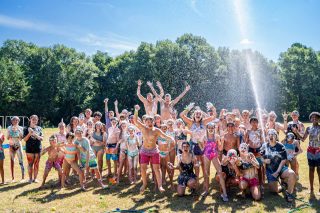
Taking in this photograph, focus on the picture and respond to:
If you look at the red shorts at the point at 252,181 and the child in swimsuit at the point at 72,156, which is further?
the child in swimsuit at the point at 72,156

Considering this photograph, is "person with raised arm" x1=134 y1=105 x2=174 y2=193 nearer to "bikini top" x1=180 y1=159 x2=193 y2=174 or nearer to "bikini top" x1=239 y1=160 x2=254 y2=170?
"bikini top" x1=180 y1=159 x2=193 y2=174

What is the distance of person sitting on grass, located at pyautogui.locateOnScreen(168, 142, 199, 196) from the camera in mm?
7367

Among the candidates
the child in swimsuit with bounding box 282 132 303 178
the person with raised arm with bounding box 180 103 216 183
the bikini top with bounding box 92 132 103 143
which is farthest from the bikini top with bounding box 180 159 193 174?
Result: the bikini top with bounding box 92 132 103 143

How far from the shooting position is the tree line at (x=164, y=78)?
129 ft

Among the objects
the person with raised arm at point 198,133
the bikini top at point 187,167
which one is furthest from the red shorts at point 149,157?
the person with raised arm at point 198,133

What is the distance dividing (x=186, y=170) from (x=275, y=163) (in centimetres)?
229

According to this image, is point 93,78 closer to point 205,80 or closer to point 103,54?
point 103,54

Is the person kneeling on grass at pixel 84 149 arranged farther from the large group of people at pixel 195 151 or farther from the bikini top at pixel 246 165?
the bikini top at pixel 246 165

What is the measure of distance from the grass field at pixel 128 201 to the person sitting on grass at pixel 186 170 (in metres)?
0.26

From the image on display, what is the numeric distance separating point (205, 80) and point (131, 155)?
32.2 metres

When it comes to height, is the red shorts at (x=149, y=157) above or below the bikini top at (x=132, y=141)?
below

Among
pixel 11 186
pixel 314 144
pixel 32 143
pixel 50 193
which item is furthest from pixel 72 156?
pixel 314 144

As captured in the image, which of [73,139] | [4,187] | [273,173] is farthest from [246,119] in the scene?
[4,187]

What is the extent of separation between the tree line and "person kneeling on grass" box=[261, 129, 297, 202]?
30098 mm
